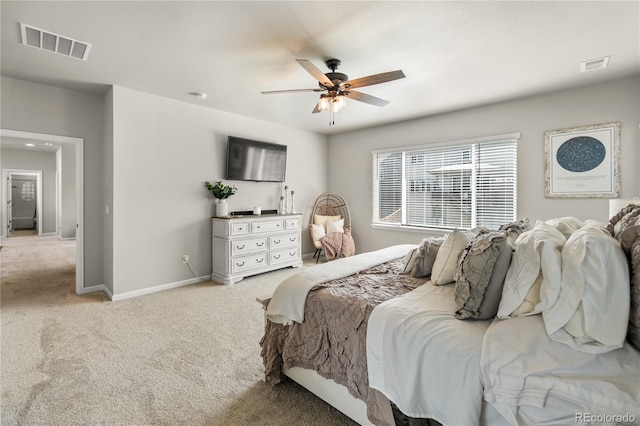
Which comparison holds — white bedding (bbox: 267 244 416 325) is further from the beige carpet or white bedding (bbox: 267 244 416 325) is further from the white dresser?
the white dresser

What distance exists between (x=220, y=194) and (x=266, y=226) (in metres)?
0.86

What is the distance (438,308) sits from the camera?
147 centimetres

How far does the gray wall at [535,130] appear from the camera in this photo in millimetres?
3240

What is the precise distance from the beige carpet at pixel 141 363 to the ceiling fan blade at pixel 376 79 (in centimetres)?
244

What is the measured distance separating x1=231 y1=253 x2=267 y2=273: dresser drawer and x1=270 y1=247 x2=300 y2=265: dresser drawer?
16 centimetres

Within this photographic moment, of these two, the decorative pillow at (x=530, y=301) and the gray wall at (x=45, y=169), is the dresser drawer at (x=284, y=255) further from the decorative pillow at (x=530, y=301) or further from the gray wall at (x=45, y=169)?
the gray wall at (x=45, y=169)

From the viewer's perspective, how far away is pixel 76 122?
3781 mm

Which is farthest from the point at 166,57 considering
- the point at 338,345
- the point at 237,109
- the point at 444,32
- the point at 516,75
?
the point at 516,75

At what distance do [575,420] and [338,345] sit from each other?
98cm

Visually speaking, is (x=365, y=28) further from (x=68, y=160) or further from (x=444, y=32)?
(x=68, y=160)

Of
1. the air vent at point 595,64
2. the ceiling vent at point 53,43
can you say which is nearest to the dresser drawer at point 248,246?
the ceiling vent at point 53,43

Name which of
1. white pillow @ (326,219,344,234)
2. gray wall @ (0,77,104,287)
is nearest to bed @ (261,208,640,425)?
gray wall @ (0,77,104,287)

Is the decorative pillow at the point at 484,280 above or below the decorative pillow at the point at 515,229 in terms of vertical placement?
below

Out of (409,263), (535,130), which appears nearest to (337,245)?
(409,263)
